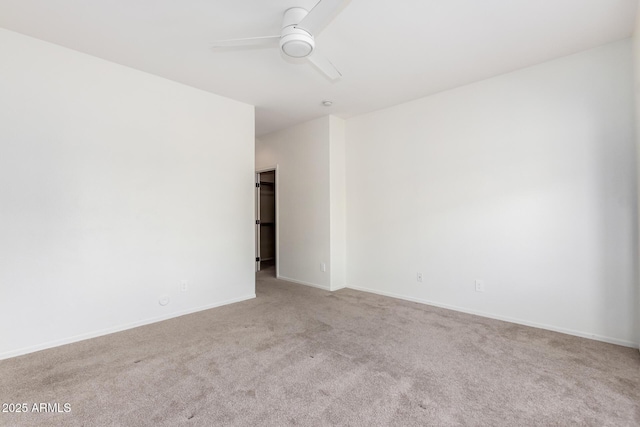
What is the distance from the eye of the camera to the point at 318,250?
4.54 meters

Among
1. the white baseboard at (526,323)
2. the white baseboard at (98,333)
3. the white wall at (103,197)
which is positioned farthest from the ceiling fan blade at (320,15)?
the white baseboard at (526,323)

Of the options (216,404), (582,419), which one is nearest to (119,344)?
(216,404)

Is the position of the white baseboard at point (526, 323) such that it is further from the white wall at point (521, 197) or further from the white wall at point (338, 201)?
the white wall at point (338, 201)

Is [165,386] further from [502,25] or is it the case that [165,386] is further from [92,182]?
[502,25]

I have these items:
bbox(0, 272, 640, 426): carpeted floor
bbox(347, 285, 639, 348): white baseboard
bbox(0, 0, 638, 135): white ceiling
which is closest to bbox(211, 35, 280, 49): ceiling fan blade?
bbox(0, 0, 638, 135): white ceiling

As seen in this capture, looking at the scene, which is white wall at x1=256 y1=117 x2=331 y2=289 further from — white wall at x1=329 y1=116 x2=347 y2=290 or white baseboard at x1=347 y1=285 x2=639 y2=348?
white baseboard at x1=347 y1=285 x2=639 y2=348

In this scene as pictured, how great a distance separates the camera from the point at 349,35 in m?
2.43

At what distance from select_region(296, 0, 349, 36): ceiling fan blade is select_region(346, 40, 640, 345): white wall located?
225 centimetres

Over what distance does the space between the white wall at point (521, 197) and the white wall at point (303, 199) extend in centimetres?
75

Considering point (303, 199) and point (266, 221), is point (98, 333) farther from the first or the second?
point (266, 221)

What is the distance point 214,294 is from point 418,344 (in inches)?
93.3

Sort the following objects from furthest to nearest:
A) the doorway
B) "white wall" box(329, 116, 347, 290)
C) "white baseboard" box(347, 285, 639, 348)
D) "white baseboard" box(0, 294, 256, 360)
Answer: the doorway → "white wall" box(329, 116, 347, 290) → "white baseboard" box(347, 285, 639, 348) → "white baseboard" box(0, 294, 256, 360)

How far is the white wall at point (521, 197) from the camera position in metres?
2.55

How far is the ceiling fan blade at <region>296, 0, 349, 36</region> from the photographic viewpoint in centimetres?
165
